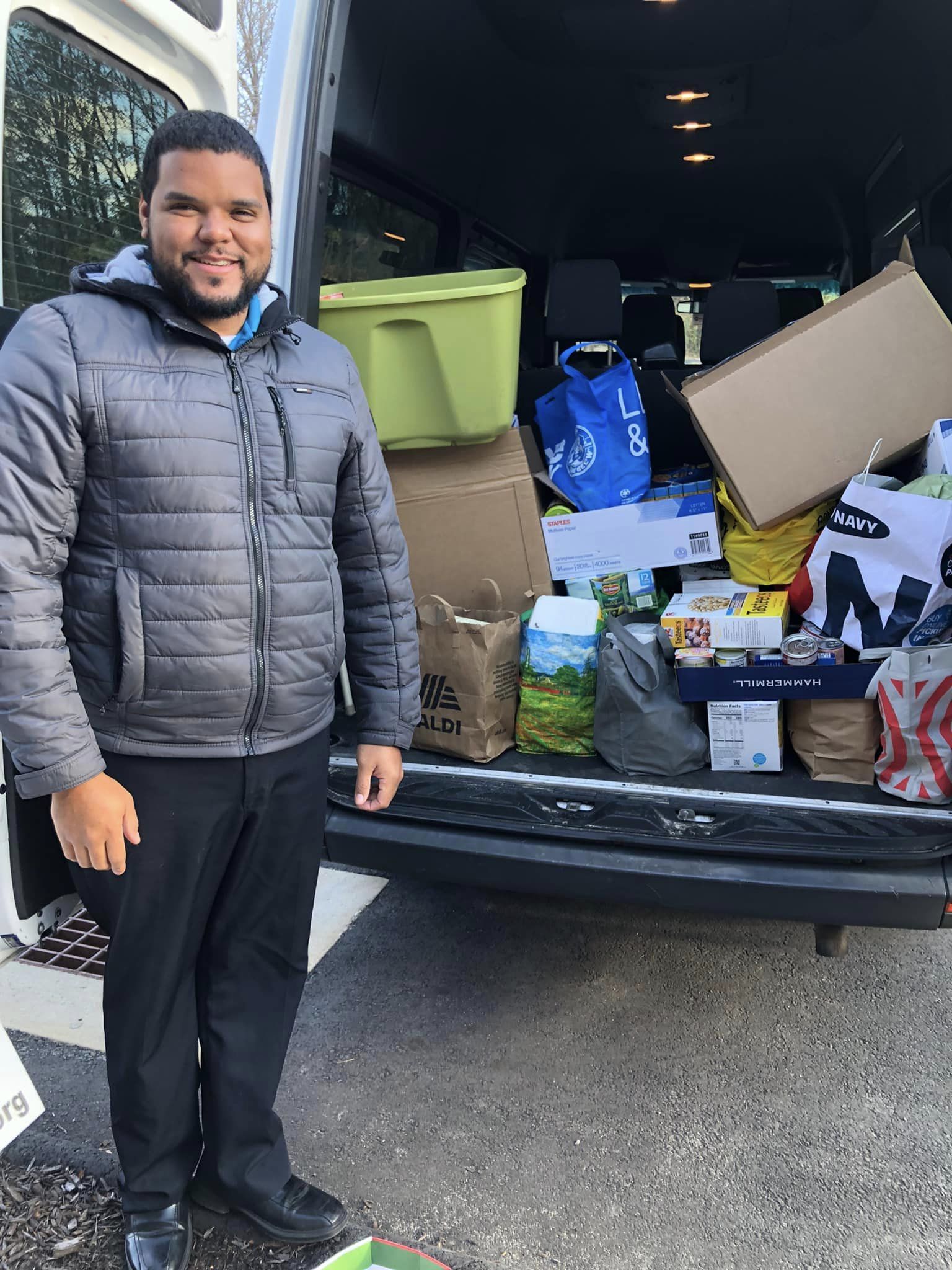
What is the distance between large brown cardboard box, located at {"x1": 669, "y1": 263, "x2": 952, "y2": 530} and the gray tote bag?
56cm

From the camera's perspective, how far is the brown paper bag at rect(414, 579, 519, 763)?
8.30ft

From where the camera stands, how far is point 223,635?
1.45 metres

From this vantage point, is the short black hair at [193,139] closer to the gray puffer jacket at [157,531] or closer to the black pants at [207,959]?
the gray puffer jacket at [157,531]

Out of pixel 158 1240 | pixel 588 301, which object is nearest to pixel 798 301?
pixel 588 301

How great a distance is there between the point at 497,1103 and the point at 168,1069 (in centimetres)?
79

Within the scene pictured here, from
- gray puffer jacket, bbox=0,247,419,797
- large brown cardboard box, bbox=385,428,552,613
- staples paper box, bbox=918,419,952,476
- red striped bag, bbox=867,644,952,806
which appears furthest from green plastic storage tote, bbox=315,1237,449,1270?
staples paper box, bbox=918,419,952,476

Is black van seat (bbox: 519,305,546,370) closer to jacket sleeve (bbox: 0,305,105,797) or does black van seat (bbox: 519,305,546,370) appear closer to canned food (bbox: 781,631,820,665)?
canned food (bbox: 781,631,820,665)

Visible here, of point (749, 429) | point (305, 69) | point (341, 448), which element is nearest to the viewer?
point (341, 448)

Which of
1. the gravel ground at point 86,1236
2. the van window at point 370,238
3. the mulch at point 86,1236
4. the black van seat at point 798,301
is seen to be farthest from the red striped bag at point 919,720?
the black van seat at point 798,301

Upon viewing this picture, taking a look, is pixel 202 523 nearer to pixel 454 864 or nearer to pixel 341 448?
pixel 341 448

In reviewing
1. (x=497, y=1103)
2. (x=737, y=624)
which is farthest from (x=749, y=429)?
(x=497, y=1103)

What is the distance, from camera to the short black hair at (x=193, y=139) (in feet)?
4.66

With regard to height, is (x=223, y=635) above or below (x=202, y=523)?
below

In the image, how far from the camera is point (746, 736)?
7.89 feet
